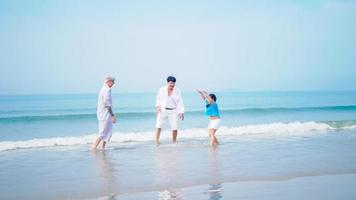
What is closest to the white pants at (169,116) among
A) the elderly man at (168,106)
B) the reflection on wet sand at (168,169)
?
the elderly man at (168,106)

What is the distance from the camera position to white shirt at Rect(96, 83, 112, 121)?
10070 millimetres

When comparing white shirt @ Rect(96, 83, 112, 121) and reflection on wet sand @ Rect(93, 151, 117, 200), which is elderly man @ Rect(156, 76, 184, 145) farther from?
reflection on wet sand @ Rect(93, 151, 117, 200)

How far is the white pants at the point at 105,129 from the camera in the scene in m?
10.1

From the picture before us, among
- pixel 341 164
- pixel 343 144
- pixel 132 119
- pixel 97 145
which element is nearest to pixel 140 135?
pixel 97 145

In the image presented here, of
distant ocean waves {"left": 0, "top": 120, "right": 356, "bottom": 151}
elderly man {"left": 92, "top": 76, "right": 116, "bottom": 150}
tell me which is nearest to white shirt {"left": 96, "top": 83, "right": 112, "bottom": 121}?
elderly man {"left": 92, "top": 76, "right": 116, "bottom": 150}

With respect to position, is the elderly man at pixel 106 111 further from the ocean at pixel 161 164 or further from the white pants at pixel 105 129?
the ocean at pixel 161 164

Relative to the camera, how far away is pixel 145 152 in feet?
32.4

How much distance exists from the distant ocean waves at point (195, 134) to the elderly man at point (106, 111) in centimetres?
205

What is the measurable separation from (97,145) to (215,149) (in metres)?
2.92

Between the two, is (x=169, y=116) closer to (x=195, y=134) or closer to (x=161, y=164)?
(x=195, y=134)

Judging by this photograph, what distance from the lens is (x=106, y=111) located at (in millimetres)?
10219

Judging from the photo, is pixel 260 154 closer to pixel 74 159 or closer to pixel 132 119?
pixel 74 159

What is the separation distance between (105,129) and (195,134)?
4628 mm

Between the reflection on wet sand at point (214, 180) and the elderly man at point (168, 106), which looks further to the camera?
the elderly man at point (168, 106)
